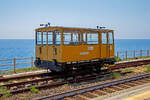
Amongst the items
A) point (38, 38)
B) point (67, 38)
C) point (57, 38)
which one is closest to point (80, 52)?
point (67, 38)

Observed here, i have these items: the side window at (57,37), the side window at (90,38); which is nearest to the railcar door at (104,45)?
the side window at (90,38)

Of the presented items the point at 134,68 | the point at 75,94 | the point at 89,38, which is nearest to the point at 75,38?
the point at 89,38

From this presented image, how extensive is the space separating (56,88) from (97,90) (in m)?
2.06

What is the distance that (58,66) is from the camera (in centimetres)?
1108

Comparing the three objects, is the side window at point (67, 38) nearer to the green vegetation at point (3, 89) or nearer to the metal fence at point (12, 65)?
the green vegetation at point (3, 89)

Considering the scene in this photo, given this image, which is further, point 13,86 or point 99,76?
point 99,76

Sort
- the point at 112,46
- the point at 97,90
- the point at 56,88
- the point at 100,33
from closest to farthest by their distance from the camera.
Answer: the point at 97,90 → the point at 56,88 → the point at 100,33 → the point at 112,46

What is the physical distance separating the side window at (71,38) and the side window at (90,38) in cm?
47

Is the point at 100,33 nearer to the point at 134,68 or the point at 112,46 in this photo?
the point at 112,46

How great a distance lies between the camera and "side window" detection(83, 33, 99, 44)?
1204 centimetres

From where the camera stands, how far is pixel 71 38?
1146 cm

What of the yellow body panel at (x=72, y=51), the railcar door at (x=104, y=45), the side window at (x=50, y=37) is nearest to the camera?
the yellow body panel at (x=72, y=51)

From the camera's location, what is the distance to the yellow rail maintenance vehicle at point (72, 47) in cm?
1107

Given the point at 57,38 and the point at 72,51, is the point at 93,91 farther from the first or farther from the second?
the point at 57,38
